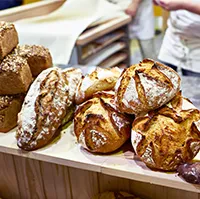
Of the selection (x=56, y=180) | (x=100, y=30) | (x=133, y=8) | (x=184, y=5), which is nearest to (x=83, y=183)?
(x=56, y=180)

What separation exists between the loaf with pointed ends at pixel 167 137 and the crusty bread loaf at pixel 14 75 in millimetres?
323

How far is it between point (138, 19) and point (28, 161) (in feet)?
5.94

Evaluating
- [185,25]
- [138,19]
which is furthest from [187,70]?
[138,19]

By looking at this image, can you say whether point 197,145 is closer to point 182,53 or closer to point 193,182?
point 193,182

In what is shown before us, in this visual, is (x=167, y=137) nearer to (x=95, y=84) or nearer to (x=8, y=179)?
(x=95, y=84)

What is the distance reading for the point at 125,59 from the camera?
224 centimetres

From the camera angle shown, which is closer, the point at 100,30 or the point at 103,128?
the point at 103,128

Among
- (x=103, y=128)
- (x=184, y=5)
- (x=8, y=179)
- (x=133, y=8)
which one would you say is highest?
(x=184, y=5)

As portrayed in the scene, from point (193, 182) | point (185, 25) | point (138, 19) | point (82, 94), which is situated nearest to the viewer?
point (193, 182)

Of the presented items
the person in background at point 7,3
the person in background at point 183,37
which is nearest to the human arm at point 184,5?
the person in background at point 183,37

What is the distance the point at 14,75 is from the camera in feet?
2.71

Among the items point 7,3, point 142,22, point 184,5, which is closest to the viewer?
point 184,5

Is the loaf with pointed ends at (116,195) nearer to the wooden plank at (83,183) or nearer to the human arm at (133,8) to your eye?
the wooden plank at (83,183)

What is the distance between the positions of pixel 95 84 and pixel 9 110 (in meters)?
0.23
